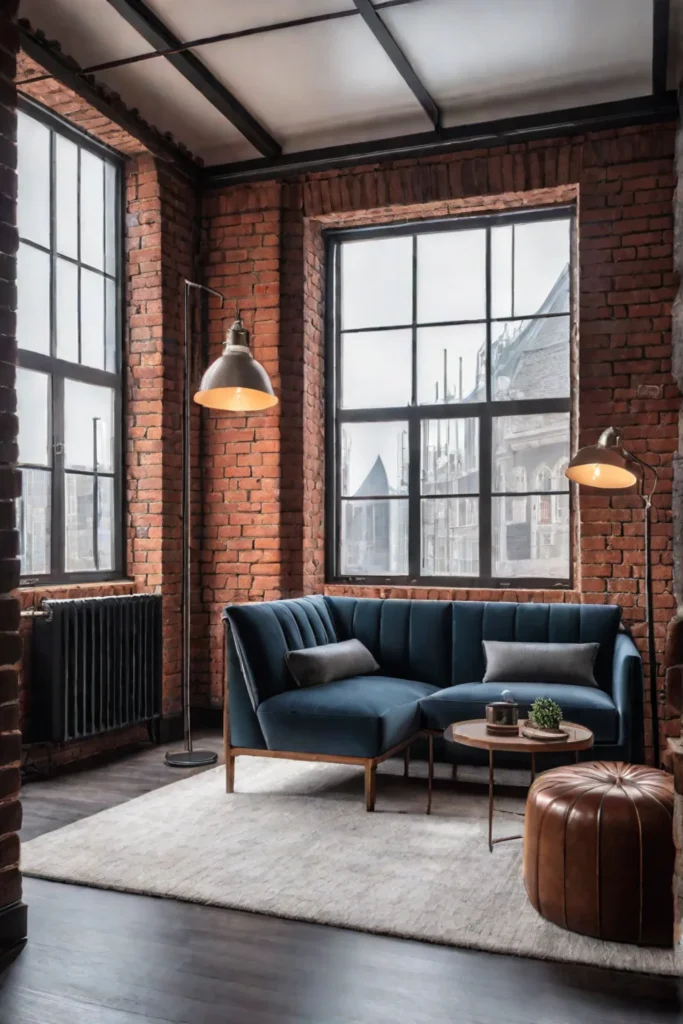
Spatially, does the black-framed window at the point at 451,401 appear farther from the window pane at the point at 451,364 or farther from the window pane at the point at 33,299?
the window pane at the point at 33,299

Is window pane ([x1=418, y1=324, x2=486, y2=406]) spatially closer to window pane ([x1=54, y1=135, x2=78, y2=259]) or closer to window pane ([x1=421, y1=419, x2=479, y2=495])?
window pane ([x1=421, y1=419, x2=479, y2=495])

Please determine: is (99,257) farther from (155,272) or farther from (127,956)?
(127,956)

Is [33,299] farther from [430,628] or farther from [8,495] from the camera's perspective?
[430,628]

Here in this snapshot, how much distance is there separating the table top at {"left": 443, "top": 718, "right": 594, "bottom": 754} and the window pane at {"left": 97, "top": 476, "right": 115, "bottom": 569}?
2.72 meters

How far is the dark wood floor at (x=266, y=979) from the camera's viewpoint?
245cm

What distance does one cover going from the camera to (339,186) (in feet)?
20.3

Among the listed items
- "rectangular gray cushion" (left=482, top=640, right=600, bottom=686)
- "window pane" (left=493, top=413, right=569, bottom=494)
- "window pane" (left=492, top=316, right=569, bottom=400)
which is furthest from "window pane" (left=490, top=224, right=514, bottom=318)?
"rectangular gray cushion" (left=482, top=640, right=600, bottom=686)

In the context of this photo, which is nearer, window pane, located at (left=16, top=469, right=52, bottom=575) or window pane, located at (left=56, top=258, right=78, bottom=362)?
window pane, located at (left=16, top=469, right=52, bottom=575)

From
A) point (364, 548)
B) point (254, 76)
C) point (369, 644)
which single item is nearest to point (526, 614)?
point (369, 644)

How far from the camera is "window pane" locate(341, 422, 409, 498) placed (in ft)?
20.9

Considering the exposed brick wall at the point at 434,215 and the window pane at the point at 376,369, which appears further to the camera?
the window pane at the point at 376,369

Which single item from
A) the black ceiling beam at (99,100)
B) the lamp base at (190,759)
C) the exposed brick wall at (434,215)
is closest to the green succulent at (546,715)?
the exposed brick wall at (434,215)

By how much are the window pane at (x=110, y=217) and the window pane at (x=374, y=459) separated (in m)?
1.89

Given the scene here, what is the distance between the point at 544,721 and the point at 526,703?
0.69m
